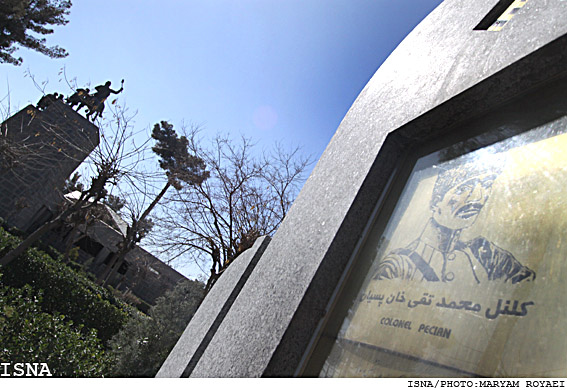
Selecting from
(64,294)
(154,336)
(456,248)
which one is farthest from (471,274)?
(64,294)

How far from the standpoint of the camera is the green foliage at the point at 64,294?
8609 millimetres

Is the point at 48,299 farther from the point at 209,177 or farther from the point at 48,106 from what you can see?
the point at 48,106

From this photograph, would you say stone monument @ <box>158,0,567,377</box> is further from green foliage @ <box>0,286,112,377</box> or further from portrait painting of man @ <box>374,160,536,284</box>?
green foliage @ <box>0,286,112,377</box>

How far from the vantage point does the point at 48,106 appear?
14.9 m

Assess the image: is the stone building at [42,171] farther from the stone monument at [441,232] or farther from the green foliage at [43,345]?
the stone monument at [441,232]

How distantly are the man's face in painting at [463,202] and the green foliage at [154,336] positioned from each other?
5.54 meters

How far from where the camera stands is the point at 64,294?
8.80 m

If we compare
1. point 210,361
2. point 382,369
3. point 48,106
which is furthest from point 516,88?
point 48,106

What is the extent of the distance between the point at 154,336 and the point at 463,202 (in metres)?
5.90

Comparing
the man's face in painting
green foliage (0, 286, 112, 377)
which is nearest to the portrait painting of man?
the man's face in painting

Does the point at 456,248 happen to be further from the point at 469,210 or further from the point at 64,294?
the point at 64,294

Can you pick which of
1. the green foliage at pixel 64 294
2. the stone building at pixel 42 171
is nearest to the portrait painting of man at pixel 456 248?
the green foliage at pixel 64 294

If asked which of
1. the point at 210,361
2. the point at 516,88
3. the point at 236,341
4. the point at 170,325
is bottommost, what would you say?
the point at 170,325

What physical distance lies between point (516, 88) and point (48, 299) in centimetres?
1052
